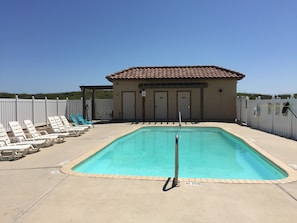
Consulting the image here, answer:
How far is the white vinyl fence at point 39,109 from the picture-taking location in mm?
13102

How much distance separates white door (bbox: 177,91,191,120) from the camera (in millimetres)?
21328

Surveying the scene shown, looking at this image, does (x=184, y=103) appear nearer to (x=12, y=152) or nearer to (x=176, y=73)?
(x=176, y=73)

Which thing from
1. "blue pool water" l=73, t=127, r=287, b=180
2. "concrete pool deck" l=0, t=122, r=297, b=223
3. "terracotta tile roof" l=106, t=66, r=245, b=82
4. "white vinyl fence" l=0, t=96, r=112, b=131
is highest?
"terracotta tile roof" l=106, t=66, r=245, b=82

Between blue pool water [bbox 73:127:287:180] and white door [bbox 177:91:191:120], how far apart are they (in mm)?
7465

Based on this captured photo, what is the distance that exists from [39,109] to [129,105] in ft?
24.6

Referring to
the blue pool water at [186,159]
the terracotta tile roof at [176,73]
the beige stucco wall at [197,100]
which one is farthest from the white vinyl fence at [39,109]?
the blue pool water at [186,159]

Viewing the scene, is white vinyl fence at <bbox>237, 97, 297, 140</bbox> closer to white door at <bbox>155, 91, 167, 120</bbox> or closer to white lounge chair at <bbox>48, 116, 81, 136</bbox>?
white door at <bbox>155, 91, 167, 120</bbox>

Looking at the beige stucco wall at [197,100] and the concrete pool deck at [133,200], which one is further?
the beige stucco wall at [197,100]

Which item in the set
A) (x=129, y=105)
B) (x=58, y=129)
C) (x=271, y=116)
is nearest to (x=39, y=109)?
(x=58, y=129)

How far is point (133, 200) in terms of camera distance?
4203 mm

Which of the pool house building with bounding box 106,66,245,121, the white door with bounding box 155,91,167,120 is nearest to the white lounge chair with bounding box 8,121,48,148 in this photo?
the pool house building with bounding box 106,66,245,121

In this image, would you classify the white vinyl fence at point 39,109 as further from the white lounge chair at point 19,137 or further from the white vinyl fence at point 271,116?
the white vinyl fence at point 271,116

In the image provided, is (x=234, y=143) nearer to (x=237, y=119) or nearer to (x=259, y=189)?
(x=259, y=189)

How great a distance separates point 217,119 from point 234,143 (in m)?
9.82
